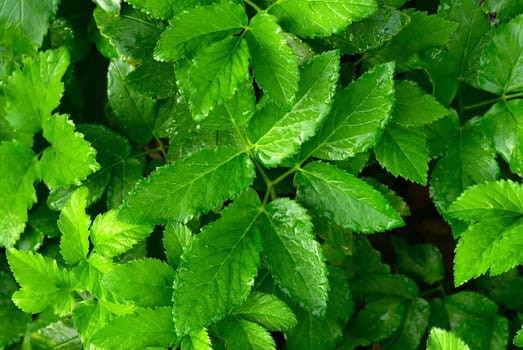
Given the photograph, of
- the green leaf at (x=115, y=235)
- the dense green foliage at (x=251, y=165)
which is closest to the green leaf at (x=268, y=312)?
the dense green foliage at (x=251, y=165)

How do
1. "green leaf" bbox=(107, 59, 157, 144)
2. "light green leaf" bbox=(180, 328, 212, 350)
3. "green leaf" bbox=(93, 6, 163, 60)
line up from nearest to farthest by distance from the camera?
"light green leaf" bbox=(180, 328, 212, 350) → "green leaf" bbox=(93, 6, 163, 60) → "green leaf" bbox=(107, 59, 157, 144)

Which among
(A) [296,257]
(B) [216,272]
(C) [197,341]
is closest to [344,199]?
(A) [296,257]

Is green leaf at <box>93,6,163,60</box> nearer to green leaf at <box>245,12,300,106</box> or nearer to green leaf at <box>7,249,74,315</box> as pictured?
green leaf at <box>245,12,300,106</box>

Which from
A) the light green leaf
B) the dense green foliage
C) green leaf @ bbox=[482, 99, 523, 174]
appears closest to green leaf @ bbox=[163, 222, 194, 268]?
the dense green foliage

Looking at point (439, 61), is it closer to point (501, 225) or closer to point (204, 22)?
point (501, 225)

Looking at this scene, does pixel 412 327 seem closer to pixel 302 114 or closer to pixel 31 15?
pixel 302 114

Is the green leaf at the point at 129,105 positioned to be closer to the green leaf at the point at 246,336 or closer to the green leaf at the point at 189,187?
the green leaf at the point at 189,187
